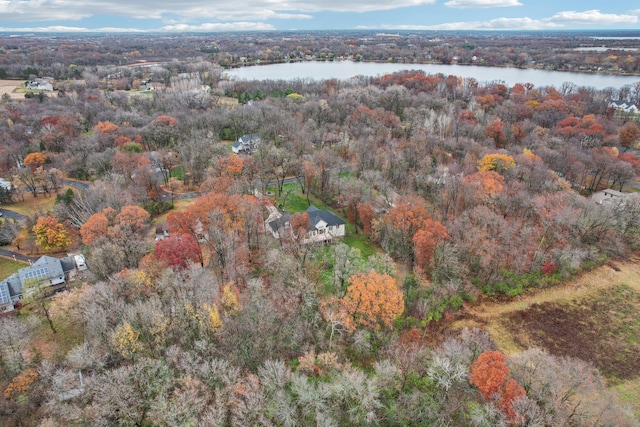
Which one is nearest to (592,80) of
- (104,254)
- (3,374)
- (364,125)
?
(364,125)

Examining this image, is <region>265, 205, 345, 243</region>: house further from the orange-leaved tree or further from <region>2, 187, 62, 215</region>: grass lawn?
<region>2, 187, 62, 215</region>: grass lawn

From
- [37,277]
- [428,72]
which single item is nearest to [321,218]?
[37,277]

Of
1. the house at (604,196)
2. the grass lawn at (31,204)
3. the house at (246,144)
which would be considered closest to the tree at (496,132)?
the house at (604,196)

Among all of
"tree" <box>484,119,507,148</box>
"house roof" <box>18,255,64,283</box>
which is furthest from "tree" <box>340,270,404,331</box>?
"tree" <box>484,119,507,148</box>

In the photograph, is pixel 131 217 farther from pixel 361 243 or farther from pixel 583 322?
pixel 583 322

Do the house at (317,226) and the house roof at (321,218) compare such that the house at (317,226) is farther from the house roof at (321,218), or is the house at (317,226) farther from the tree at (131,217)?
the tree at (131,217)

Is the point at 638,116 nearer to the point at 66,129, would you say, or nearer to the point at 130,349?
the point at 130,349
